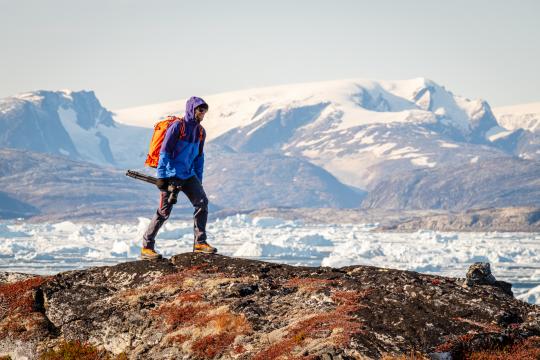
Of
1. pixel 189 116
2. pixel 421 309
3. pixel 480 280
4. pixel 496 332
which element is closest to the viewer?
pixel 496 332

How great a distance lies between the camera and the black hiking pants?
74.2 feet

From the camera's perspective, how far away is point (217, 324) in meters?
17.5

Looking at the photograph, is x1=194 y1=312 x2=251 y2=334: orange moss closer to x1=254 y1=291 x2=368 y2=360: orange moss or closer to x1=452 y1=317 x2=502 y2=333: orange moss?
x1=254 y1=291 x2=368 y2=360: orange moss

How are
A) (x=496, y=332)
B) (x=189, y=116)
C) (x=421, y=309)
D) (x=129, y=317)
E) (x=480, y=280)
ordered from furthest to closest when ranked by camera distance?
(x=189, y=116)
(x=480, y=280)
(x=129, y=317)
(x=421, y=309)
(x=496, y=332)

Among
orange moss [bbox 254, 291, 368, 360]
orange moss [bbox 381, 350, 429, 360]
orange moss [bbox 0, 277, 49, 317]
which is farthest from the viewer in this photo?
orange moss [bbox 0, 277, 49, 317]

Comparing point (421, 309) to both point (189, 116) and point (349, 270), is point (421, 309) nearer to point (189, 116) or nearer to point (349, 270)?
point (349, 270)

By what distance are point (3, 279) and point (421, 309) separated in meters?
10.4

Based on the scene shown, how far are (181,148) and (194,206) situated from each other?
147cm

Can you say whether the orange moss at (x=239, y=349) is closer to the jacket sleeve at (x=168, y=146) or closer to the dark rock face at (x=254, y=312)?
the dark rock face at (x=254, y=312)

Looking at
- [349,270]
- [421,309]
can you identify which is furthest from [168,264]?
[421,309]

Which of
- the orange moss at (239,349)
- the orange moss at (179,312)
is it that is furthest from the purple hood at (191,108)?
the orange moss at (239,349)

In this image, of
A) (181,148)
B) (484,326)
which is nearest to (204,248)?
(181,148)

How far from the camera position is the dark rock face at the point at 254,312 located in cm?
1612

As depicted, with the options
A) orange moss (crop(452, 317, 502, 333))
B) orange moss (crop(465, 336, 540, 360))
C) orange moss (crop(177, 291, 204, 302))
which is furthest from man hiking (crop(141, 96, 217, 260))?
orange moss (crop(465, 336, 540, 360))
